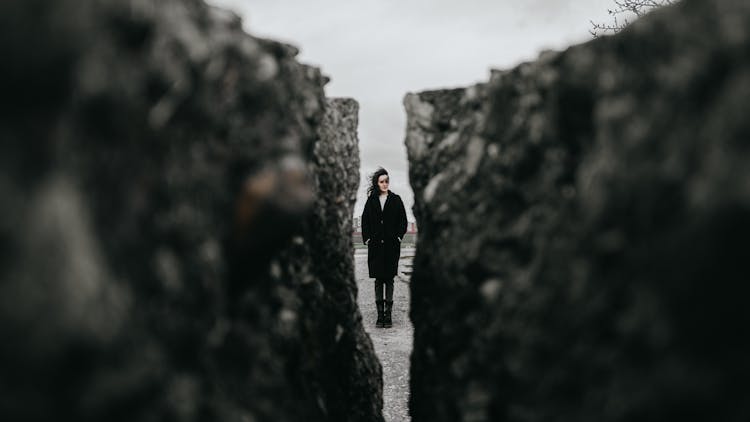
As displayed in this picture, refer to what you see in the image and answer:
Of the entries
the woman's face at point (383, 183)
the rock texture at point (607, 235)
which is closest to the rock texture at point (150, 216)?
the rock texture at point (607, 235)

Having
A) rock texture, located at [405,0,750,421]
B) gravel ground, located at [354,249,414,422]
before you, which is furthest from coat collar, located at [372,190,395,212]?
rock texture, located at [405,0,750,421]

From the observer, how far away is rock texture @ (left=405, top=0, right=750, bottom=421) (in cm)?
114

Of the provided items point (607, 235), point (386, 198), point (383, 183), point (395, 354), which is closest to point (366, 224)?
point (386, 198)

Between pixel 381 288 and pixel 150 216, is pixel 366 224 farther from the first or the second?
pixel 150 216

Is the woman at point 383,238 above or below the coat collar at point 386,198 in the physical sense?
below

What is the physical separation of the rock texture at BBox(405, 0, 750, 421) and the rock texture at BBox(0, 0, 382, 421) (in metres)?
0.75

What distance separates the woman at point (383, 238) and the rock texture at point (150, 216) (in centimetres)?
454

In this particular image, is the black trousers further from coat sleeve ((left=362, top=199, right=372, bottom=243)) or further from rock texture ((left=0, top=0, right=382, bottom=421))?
rock texture ((left=0, top=0, right=382, bottom=421))

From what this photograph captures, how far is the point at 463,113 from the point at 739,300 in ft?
4.75

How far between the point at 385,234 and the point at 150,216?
5521 millimetres

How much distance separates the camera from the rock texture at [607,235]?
1137mm

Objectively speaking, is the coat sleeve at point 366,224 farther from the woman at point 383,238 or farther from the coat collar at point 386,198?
the coat collar at point 386,198

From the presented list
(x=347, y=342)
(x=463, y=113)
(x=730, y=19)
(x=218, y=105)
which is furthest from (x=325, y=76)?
(x=730, y=19)

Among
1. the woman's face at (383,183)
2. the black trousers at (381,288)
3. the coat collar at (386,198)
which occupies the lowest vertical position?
the black trousers at (381,288)
